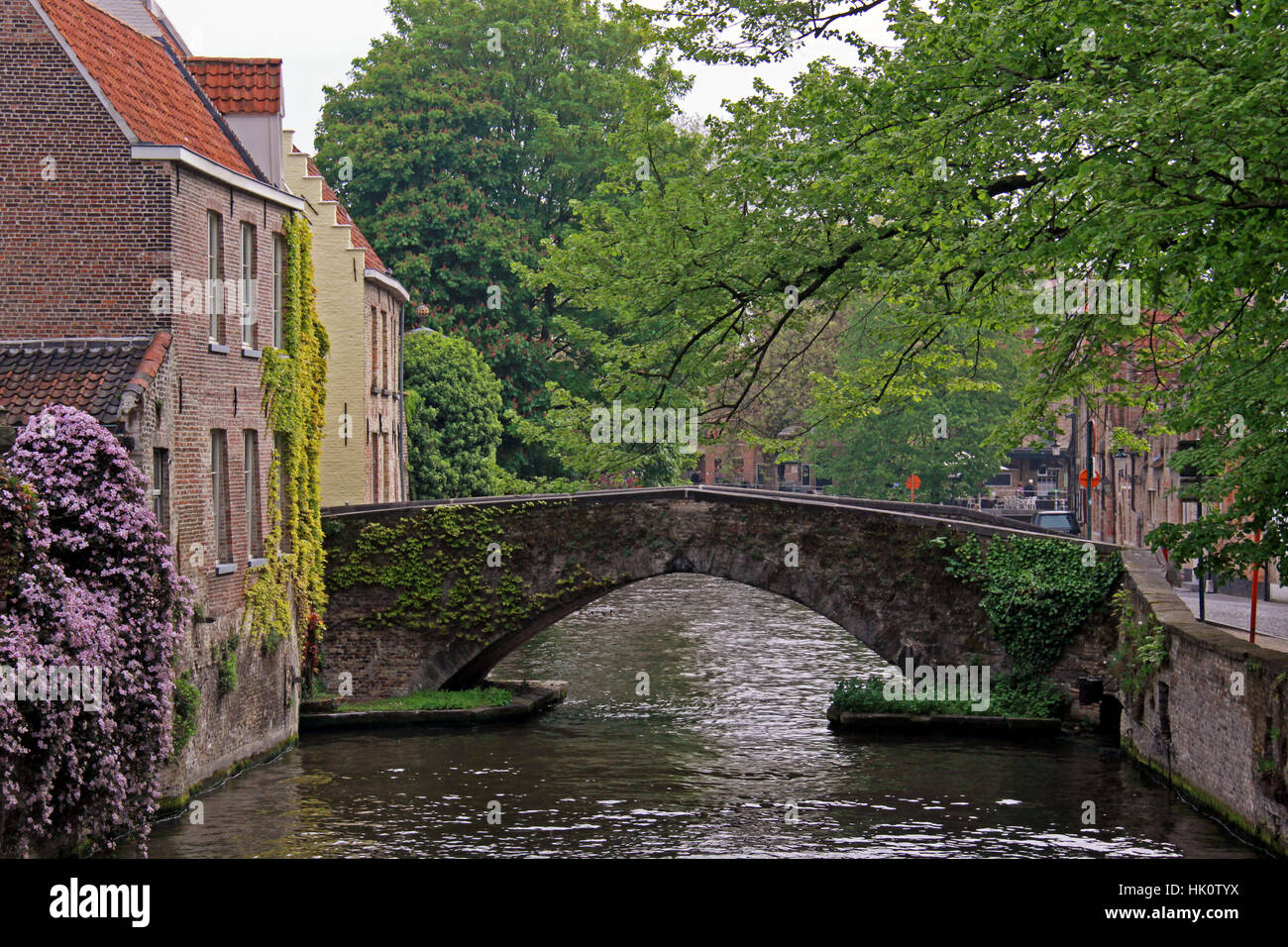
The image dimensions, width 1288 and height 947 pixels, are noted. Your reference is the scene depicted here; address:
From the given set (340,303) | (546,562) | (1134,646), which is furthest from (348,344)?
(1134,646)

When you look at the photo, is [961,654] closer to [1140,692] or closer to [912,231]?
[1140,692]

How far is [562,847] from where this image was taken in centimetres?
1725

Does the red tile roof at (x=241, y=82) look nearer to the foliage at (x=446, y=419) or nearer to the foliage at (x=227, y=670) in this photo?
the foliage at (x=227, y=670)

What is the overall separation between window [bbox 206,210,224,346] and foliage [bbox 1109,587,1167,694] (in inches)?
494

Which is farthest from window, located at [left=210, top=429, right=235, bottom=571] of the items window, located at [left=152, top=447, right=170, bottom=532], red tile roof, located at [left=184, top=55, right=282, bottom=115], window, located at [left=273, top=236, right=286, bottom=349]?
red tile roof, located at [left=184, top=55, right=282, bottom=115]

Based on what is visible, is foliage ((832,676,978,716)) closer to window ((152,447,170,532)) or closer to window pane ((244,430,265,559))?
window pane ((244,430,265,559))

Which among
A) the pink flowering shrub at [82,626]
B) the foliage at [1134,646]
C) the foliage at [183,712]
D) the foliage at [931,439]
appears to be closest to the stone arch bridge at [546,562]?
the foliage at [1134,646]

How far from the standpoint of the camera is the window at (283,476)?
22.6m

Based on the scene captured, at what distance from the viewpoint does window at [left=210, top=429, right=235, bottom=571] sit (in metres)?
20.4

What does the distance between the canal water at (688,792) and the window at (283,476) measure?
315 cm

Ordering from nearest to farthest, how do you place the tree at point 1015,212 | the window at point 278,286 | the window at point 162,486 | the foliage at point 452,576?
the tree at point 1015,212 → the window at point 162,486 → the window at point 278,286 → the foliage at point 452,576

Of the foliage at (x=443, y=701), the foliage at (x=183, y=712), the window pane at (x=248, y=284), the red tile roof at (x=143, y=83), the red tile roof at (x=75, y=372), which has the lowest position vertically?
the foliage at (x=443, y=701)

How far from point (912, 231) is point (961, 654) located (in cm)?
811
